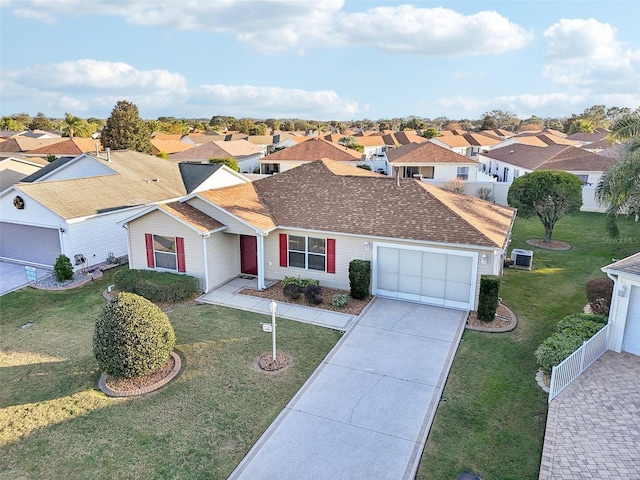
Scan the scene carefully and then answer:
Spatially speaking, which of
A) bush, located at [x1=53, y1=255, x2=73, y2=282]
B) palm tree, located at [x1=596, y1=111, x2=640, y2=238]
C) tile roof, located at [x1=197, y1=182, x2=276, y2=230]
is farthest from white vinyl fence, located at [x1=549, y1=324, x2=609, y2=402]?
bush, located at [x1=53, y1=255, x2=73, y2=282]

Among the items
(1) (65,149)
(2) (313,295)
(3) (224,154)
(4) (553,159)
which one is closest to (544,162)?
(4) (553,159)

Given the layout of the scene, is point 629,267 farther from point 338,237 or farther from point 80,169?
point 80,169

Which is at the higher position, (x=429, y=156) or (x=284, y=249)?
(x=429, y=156)

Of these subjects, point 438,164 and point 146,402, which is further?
point 438,164

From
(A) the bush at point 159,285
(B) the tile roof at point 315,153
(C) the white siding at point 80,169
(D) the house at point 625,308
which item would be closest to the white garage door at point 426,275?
(D) the house at point 625,308

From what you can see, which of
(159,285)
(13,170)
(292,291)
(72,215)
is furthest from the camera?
(13,170)

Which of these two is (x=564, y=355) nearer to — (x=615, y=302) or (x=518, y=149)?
(x=615, y=302)
